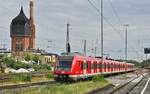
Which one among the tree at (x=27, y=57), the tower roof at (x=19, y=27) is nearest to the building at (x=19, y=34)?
the tower roof at (x=19, y=27)

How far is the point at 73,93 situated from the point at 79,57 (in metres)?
18.4

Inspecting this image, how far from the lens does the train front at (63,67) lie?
41.9 metres

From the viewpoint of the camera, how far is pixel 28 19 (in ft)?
647

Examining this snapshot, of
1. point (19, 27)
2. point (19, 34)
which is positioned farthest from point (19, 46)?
point (19, 27)

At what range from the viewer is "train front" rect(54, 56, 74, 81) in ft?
138

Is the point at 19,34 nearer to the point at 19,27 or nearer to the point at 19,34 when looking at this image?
the point at 19,34

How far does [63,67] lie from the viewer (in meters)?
42.6

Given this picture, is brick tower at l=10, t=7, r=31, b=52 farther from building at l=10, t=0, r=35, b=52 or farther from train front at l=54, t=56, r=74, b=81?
train front at l=54, t=56, r=74, b=81

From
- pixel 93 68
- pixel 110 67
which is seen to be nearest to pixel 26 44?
pixel 110 67

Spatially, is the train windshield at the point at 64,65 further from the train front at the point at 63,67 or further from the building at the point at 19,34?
the building at the point at 19,34

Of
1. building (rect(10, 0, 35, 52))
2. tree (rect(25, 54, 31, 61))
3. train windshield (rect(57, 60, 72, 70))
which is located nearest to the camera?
train windshield (rect(57, 60, 72, 70))

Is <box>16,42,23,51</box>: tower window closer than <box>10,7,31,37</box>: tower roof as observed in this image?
Yes

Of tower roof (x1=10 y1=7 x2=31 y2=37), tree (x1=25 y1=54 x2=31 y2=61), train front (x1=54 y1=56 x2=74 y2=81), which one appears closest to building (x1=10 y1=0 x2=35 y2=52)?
tower roof (x1=10 y1=7 x2=31 y2=37)

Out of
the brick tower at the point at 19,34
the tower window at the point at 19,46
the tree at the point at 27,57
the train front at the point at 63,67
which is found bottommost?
the tree at the point at 27,57
